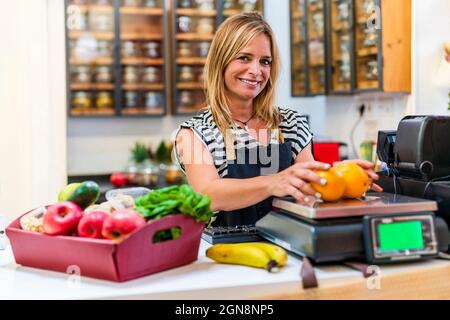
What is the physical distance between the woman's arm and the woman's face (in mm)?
252

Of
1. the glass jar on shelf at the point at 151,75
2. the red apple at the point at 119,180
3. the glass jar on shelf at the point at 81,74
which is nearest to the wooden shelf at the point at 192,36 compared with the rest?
the glass jar on shelf at the point at 151,75

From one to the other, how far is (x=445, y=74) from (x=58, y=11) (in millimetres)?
2337

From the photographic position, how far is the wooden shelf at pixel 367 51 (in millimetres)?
3984

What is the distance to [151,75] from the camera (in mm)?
5270

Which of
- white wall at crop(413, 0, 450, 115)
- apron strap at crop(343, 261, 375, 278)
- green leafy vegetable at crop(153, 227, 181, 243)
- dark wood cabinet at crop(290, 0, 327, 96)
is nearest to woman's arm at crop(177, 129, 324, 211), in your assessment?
apron strap at crop(343, 261, 375, 278)

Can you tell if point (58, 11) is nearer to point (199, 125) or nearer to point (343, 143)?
point (199, 125)

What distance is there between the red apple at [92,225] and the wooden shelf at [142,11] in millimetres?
4077

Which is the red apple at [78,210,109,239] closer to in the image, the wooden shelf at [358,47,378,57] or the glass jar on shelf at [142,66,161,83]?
the wooden shelf at [358,47,378,57]

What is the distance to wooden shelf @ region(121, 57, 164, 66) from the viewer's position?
516cm

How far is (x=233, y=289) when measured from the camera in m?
1.27

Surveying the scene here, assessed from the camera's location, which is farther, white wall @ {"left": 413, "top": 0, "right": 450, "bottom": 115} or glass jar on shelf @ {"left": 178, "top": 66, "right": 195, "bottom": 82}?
glass jar on shelf @ {"left": 178, "top": 66, "right": 195, "bottom": 82}

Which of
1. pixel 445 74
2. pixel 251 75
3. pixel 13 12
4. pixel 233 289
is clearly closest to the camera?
pixel 233 289

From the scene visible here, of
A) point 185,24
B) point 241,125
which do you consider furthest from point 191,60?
point 241,125

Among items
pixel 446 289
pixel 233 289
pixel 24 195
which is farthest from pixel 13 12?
pixel 446 289
